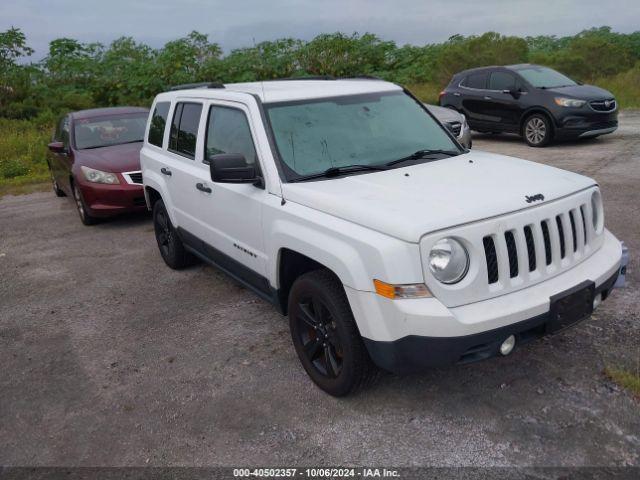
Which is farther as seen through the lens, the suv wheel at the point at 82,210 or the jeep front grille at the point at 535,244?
the suv wheel at the point at 82,210

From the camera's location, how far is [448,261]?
298 cm

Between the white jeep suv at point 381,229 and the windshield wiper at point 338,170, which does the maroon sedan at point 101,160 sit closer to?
the white jeep suv at point 381,229

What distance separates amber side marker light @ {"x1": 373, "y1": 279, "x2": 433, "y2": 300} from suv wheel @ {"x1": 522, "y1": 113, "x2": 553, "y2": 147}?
→ 9.65m

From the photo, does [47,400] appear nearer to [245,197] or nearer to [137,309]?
[137,309]

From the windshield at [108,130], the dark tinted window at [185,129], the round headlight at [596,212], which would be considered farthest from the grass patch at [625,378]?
the windshield at [108,130]

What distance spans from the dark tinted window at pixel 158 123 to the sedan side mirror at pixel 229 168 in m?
2.13

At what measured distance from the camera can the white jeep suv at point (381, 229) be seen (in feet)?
9.73

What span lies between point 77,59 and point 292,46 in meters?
8.07

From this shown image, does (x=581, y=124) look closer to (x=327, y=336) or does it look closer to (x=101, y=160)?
(x=101, y=160)

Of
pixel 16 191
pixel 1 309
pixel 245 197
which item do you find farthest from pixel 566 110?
pixel 16 191

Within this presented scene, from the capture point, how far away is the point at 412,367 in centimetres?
307

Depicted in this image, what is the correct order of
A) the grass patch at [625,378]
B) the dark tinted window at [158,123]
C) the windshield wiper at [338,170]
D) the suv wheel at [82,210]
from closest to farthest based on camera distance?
1. the grass patch at [625,378]
2. the windshield wiper at [338,170]
3. the dark tinted window at [158,123]
4. the suv wheel at [82,210]

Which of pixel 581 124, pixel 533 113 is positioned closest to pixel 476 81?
pixel 533 113

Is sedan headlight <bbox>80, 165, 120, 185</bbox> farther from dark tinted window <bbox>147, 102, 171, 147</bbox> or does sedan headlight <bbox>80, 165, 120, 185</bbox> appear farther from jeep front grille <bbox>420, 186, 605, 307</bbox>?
jeep front grille <bbox>420, 186, 605, 307</bbox>
